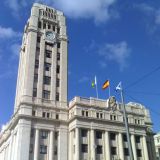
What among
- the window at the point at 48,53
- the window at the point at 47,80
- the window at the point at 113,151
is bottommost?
the window at the point at 113,151

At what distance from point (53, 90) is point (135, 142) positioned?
2640 cm

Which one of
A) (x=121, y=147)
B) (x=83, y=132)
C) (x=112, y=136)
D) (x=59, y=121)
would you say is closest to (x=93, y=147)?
(x=83, y=132)

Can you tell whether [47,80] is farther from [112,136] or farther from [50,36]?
[112,136]

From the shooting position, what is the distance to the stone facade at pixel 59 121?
6906 cm

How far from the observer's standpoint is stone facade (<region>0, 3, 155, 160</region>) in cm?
6906

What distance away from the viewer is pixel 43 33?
87.6 meters

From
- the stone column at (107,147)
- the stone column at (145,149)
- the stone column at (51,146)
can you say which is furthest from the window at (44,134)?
the stone column at (145,149)

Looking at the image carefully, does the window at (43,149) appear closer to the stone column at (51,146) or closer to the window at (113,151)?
the stone column at (51,146)

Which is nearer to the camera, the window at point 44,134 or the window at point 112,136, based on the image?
the window at point 44,134

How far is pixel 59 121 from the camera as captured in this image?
73.9m

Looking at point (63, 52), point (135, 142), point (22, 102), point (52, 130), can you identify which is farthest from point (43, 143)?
point (63, 52)

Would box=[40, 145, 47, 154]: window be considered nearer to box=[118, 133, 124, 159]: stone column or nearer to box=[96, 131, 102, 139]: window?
box=[96, 131, 102, 139]: window

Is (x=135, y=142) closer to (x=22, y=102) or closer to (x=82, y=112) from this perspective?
(x=82, y=112)

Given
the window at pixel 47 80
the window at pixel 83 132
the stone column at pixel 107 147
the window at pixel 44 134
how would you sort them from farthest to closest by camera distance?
the window at pixel 47 80 → the window at pixel 44 134 → the window at pixel 83 132 → the stone column at pixel 107 147
